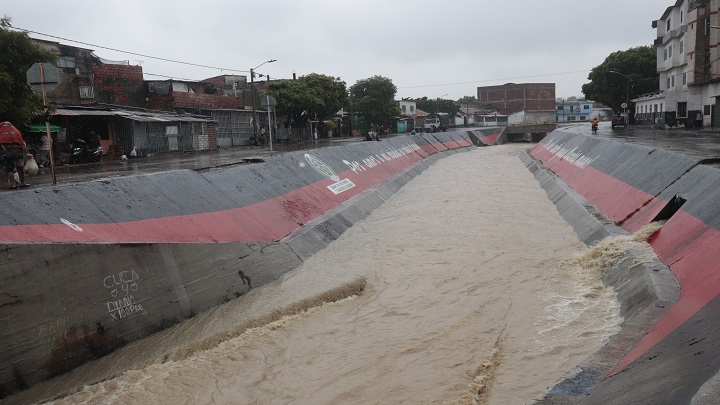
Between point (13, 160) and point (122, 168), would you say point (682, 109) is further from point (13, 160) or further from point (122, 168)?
point (13, 160)

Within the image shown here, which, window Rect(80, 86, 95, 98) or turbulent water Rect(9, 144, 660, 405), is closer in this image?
turbulent water Rect(9, 144, 660, 405)

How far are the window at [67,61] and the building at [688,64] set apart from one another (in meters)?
46.5

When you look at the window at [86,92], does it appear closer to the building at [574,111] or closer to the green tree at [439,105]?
the green tree at [439,105]

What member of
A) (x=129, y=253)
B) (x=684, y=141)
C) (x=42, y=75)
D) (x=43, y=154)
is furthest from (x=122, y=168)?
(x=684, y=141)

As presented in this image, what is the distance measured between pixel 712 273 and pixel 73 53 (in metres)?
42.4

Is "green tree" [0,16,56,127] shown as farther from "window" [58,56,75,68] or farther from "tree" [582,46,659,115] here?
"tree" [582,46,659,115]

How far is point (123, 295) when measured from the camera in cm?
802

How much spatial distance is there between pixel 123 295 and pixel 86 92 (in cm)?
3510

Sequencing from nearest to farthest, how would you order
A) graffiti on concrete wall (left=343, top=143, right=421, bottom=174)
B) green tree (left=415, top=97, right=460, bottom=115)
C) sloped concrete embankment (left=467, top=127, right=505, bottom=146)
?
graffiti on concrete wall (left=343, top=143, right=421, bottom=174)
sloped concrete embankment (left=467, top=127, right=505, bottom=146)
green tree (left=415, top=97, right=460, bottom=115)

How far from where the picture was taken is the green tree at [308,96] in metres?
51.6

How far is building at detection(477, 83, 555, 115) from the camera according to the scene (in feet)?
390

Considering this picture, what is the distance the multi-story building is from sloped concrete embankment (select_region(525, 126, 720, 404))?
108 ft

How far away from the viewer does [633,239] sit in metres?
11.0

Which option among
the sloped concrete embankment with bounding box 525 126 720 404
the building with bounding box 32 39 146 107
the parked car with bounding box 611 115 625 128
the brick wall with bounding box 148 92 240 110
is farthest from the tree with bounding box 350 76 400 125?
the sloped concrete embankment with bounding box 525 126 720 404
